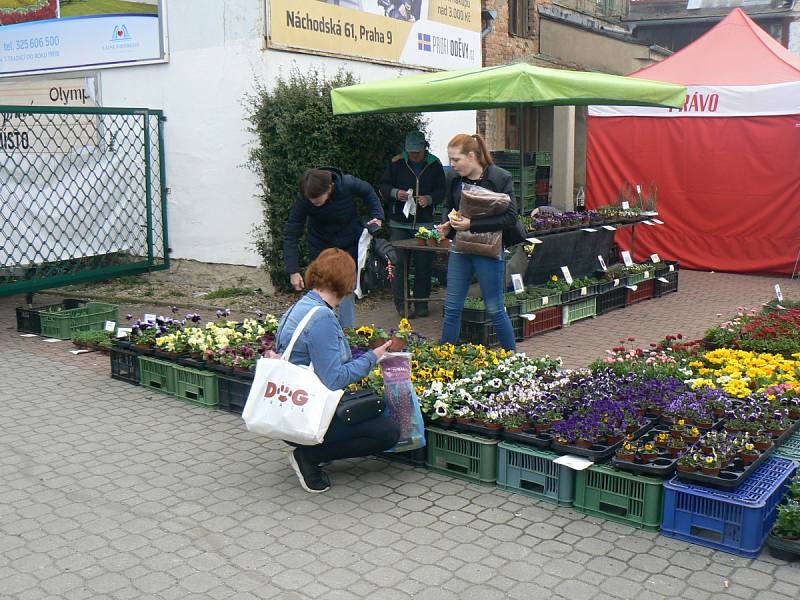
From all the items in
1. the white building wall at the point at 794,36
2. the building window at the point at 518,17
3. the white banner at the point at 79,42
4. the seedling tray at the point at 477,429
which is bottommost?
the seedling tray at the point at 477,429

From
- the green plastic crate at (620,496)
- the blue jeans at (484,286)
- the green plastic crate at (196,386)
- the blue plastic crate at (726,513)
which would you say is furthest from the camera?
the blue jeans at (484,286)

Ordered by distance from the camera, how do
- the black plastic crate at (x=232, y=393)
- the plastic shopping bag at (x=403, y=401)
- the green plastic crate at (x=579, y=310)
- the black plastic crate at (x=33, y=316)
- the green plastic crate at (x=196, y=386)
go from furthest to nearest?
the green plastic crate at (x=579, y=310) → the black plastic crate at (x=33, y=316) → the green plastic crate at (x=196, y=386) → the black plastic crate at (x=232, y=393) → the plastic shopping bag at (x=403, y=401)

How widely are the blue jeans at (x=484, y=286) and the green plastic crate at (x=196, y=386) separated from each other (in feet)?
6.27

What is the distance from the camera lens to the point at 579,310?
945 cm

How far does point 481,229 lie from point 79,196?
5703 millimetres

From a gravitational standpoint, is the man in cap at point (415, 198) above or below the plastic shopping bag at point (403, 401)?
above

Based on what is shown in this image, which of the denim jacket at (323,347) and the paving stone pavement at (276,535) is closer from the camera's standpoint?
the paving stone pavement at (276,535)

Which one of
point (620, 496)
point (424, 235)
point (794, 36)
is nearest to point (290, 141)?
point (424, 235)

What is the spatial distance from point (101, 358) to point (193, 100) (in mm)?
4158

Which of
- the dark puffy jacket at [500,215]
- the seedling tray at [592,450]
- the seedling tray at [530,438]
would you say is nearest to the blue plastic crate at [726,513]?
the seedling tray at [592,450]

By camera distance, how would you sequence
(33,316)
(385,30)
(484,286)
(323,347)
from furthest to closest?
(385,30)
(33,316)
(484,286)
(323,347)

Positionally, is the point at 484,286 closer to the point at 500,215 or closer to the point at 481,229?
the point at 481,229

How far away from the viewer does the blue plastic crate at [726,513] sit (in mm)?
4023

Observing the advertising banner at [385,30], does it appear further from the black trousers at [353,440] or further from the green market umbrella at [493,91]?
the black trousers at [353,440]
